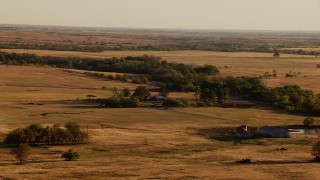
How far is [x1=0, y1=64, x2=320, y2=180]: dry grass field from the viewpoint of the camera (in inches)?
1443

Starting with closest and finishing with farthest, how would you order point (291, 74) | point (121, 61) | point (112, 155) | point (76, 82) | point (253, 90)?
1. point (112, 155)
2. point (253, 90)
3. point (76, 82)
4. point (291, 74)
5. point (121, 61)

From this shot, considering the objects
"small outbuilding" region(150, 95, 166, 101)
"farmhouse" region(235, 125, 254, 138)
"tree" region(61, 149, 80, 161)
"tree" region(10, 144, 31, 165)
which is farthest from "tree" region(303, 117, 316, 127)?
"tree" region(10, 144, 31, 165)

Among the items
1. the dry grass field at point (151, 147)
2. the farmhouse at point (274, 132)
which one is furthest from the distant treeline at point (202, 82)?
the farmhouse at point (274, 132)

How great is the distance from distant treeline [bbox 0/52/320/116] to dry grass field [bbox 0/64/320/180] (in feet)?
16.3

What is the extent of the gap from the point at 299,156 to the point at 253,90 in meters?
37.7

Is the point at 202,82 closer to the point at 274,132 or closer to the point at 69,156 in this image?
the point at 274,132

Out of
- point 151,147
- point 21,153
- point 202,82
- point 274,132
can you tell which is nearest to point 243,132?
point 274,132

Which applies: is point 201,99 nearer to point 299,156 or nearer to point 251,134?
point 251,134

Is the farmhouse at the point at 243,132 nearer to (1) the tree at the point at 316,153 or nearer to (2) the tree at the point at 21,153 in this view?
(1) the tree at the point at 316,153

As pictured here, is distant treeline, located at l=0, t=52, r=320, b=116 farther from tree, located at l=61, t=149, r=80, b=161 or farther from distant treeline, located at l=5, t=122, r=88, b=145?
tree, located at l=61, t=149, r=80, b=161

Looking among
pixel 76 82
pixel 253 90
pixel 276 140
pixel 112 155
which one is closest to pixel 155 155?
pixel 112 155

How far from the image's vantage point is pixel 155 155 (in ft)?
141

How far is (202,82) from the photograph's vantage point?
88688mm

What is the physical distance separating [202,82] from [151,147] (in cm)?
4376
